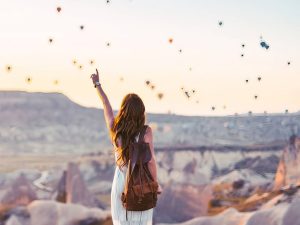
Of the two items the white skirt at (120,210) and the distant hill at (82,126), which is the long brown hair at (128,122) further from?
the distant hill at (82,126)

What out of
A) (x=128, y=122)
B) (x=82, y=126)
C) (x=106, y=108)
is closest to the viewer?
(x=128, y=122)

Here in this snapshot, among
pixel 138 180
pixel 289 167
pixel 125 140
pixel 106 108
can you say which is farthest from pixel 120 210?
pixel 289 167

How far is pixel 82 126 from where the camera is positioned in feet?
18.3

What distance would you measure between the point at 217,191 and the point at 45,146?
1.79 metres

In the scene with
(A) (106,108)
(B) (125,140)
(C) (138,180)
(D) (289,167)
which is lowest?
(D) (289,167)

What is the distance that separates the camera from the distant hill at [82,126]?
5301 mm

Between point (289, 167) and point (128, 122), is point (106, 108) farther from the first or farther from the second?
point (289, 167)

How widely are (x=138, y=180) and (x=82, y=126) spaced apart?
9.62 ft

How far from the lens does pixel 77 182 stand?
565cm

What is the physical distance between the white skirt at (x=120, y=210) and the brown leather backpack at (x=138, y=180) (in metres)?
0.03

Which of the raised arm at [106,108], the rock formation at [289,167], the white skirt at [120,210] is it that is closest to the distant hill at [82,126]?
the rock formation at [289,167]

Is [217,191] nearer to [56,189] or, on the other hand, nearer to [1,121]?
[56,189]

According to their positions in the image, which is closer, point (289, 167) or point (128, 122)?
point (128, 122)

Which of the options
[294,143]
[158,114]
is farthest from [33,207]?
[294,143]
